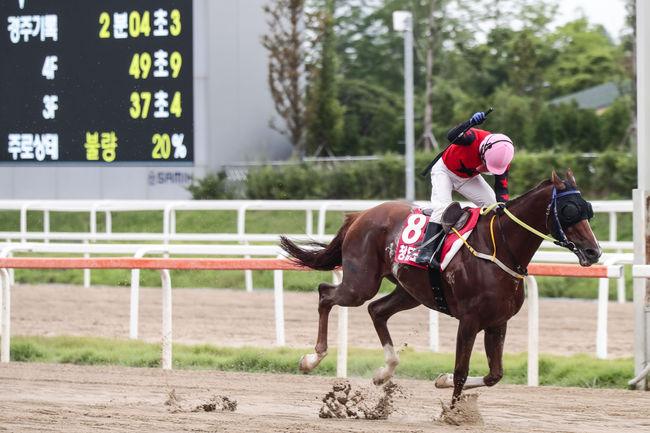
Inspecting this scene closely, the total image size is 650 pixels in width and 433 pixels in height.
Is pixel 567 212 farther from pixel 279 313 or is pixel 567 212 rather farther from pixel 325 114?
pixel 325 114

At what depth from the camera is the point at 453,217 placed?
4773 millimetres

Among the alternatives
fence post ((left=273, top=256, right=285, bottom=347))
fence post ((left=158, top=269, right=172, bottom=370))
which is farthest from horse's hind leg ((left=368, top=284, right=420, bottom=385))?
fence post ((left=273, top=256, right=285, bottom=347))

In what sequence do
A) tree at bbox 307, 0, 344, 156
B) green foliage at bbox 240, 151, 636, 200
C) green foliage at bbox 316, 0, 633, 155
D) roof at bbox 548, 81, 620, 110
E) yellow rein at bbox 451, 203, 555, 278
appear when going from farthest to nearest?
roof at bbox 548, 81, 620, 110
green foliage at bbox 316, 0, 633, 155
tree at bbox 307, 0, 344, 156
green foliage at bbox 240, 151, 636, 200
yellow rein at bbox 451, 203, 555, 278

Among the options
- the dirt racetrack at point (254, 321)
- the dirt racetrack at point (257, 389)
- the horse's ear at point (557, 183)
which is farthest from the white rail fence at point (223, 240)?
the horse's ear at point (557, 183)

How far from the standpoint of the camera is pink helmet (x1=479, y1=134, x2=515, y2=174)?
4574 mm

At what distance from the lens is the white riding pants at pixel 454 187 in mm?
4980

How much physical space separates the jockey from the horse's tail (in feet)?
2.03

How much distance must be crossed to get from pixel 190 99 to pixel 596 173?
30.6 ft

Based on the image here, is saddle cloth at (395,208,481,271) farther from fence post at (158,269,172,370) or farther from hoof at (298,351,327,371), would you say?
fence post at (158,269,172,370)

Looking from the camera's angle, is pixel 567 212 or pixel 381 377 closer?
pixel 567 212

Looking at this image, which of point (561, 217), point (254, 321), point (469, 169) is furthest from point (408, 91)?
point (561, 217)

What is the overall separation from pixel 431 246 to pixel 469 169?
1.42ft

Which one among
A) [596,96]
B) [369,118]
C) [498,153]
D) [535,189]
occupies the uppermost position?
[596,96]

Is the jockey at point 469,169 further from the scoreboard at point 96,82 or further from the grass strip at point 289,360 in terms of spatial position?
the scoreboard at point 96,82
